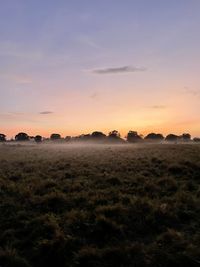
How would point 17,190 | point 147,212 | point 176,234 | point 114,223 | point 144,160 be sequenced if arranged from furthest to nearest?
point 144,160 < point 17,190 < point 147,212 < point 114,223 < point 176,234

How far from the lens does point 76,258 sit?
42.0 feet

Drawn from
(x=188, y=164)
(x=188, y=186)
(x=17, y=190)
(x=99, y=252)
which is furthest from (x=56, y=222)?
(x=188, y=164)

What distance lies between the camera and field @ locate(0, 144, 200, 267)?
42.5ft

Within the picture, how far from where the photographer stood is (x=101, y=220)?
15.9 metres

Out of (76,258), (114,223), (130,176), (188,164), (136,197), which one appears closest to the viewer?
(76,258)

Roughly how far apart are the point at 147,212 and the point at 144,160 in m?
15.5

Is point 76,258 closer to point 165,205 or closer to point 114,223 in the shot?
point 114,223

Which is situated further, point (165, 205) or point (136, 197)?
point (136, 197)

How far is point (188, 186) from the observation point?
2280 cm

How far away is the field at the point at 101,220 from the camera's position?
13.0 metres

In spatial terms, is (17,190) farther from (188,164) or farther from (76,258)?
(188,164)

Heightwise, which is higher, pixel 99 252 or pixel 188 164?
pixel 188 164

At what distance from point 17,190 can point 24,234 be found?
686cm


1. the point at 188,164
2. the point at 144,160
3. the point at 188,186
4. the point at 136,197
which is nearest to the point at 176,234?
the point at 136,197
